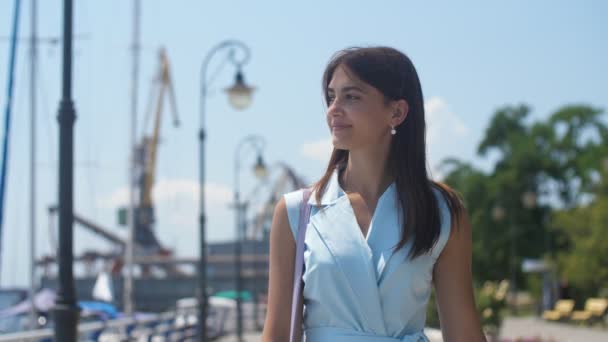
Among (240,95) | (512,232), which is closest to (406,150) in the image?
(240,95)

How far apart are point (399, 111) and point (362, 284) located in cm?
52

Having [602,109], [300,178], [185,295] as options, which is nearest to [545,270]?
[602,109]

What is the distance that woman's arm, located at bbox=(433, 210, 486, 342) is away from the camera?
2.77 m

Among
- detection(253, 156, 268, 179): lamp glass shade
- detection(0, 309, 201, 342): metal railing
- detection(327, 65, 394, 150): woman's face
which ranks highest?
detection(327, 65, 394, 150): woman's face

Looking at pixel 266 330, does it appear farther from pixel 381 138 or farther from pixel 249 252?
pixel 249 252

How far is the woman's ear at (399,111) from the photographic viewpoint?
286 cm

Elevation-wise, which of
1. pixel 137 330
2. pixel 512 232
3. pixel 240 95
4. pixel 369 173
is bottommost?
pixel 512 232

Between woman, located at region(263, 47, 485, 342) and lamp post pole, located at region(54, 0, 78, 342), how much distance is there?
625cm

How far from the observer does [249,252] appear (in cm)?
9388

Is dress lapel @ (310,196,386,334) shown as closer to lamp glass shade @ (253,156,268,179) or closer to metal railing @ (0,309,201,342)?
metal railing @ (0,309,201,342)

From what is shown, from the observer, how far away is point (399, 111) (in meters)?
2.88

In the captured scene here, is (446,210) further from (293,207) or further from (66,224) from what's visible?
(66,224)

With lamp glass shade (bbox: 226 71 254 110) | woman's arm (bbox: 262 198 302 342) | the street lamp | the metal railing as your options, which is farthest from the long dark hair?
the street lamp

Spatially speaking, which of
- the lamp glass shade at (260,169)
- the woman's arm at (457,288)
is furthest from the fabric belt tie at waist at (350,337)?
the lamp glass shade at (260,169)
